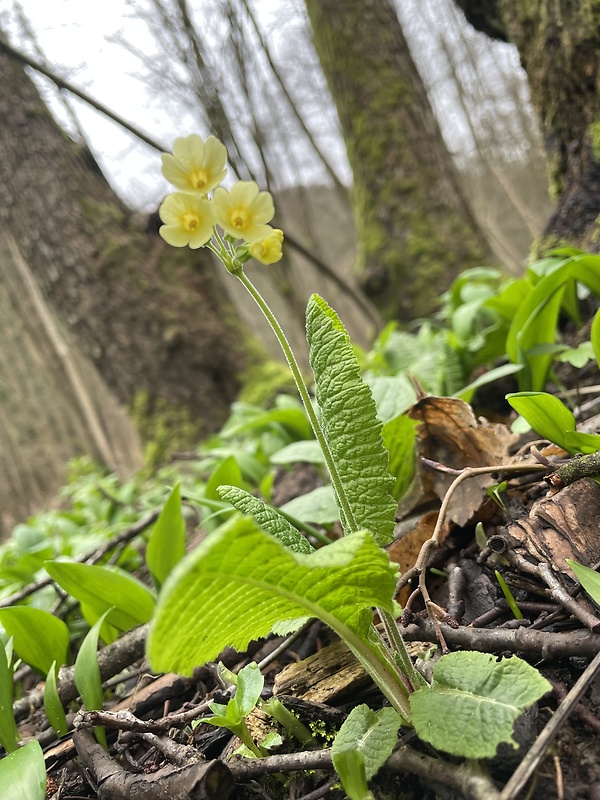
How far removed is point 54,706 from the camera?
48.0 inches

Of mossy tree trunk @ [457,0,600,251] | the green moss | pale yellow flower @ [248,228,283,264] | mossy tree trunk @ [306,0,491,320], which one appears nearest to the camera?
pale yellow flower @ [248,228,283,264]

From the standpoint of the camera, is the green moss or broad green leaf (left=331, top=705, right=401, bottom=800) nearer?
broad green leaf (left=331, top=705, right=401, bottom=800)

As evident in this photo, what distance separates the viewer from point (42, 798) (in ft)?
2.99

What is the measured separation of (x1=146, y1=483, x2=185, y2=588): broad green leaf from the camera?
4.94 feet

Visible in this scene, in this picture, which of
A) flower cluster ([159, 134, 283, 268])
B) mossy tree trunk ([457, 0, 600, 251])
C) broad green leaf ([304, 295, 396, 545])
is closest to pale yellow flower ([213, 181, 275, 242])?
flower cluster ([159, 134, 283, 268])

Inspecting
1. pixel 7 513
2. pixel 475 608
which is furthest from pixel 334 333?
pixel 7 513

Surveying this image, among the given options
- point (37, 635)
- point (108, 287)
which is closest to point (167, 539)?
point (37, 635)

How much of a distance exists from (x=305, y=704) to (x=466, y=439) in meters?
0.77

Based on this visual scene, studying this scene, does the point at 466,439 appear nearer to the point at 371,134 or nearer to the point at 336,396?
the point at 336,396

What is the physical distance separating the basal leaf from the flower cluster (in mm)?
745

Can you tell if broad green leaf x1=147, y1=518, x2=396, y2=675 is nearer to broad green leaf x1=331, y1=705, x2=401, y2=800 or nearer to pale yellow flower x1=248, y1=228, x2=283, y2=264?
broad green leaf x1=331, y1=705, x2=401, y2=800

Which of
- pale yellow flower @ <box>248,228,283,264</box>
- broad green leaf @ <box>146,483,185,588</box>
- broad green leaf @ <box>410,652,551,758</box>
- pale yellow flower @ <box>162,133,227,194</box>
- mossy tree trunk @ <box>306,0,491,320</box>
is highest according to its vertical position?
mossy tree trunk @ <box>306,0,491,320</box>

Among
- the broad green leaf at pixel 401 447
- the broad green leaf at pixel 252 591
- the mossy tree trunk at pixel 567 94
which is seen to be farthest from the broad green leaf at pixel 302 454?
the mossy tree trunk at pixel 567 94

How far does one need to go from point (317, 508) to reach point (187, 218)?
0.84 m
